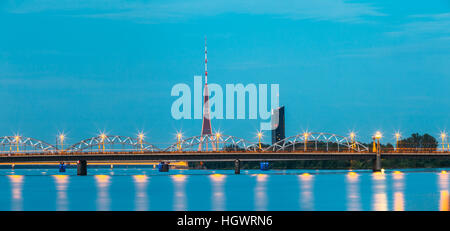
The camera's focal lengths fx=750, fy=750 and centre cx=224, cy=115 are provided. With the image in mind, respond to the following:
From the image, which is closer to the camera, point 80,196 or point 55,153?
point 80,196

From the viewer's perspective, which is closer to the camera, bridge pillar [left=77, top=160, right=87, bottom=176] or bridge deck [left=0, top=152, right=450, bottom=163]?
bridge deck [left=0, top=152, right=450, bottom=163]

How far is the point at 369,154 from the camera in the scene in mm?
170750

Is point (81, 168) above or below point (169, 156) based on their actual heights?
below

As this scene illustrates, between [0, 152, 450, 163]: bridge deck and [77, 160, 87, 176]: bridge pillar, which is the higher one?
[0, 152, 450, 163]: bridge deck

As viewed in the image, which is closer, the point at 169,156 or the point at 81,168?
the point at 169,156

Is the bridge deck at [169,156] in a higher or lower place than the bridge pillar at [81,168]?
higher

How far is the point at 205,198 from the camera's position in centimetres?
8144

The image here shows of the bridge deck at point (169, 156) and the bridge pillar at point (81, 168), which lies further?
the bridge pillar at point (81, 168)

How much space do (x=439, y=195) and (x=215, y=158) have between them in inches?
3216
